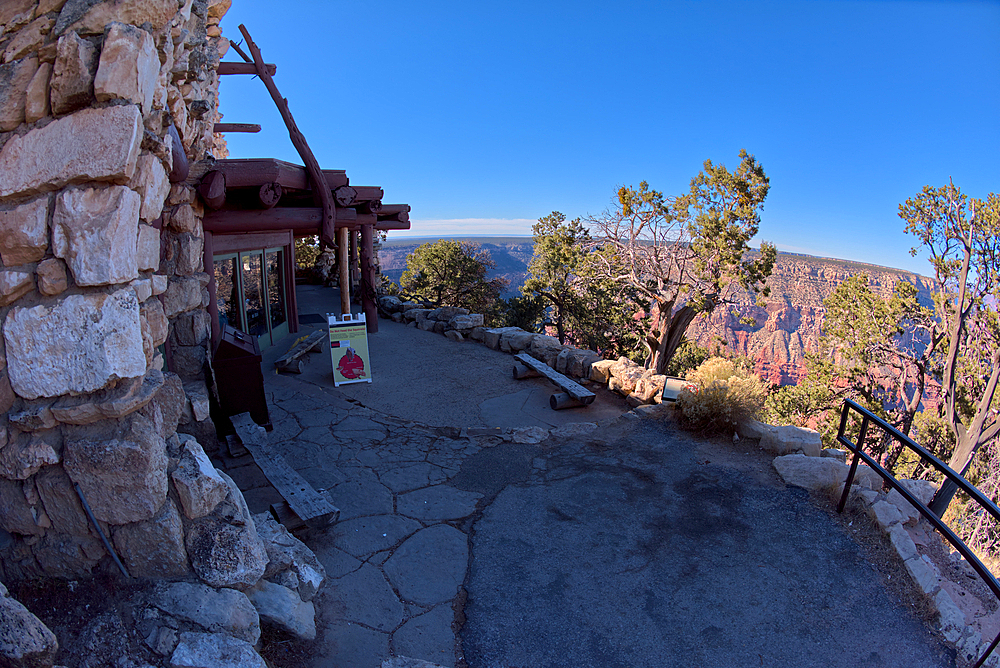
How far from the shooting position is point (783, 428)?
5.34 m

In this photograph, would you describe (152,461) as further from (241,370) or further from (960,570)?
(960,570)

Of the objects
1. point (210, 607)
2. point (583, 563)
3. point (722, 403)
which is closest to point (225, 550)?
point (210, 607)

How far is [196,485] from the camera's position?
8.16 feet

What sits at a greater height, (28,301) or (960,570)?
(28,301)

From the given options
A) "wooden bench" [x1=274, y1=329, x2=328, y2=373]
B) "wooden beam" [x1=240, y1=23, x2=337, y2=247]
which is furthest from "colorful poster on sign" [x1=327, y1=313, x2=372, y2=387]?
"wooden beam" [x1=240, y1=23, x2=337, y2=247]

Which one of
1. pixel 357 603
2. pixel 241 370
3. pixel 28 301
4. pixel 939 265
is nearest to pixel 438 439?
pixel 241 370

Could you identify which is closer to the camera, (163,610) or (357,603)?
Result: (163,610)

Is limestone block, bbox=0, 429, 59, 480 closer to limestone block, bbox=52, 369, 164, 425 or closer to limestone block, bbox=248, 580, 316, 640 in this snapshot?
limestone block, bbox=52, 369, 164, 425

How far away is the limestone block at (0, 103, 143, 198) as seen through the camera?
2090mm

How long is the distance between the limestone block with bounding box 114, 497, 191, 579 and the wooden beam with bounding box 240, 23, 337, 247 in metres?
5.47

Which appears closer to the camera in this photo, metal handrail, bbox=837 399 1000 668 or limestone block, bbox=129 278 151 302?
limestone block, bbox=129 278 151 302

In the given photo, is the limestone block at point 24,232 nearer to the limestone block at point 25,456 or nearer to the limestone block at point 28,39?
the limestone block at point 28,39

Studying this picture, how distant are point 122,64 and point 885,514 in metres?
5.24

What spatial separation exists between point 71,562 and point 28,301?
1138 mm
